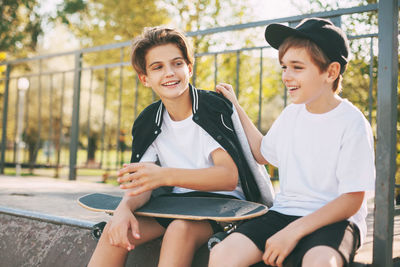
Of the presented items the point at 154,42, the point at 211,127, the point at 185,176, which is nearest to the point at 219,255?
the point at 185,176

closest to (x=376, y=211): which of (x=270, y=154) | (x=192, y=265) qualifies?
(x=270, y=154)

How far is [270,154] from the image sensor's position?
1787mm

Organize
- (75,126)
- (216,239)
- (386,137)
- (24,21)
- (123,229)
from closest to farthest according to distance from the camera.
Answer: (386,137) < (216,239) < (123,229) < (75,126) < (24,21)

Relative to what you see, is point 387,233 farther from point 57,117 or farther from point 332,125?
point 57,117

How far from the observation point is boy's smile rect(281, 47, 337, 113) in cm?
152

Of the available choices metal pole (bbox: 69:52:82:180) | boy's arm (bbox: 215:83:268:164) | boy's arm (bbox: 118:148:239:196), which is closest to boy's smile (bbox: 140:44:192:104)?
boy's arm (bbox: 215:83:268:164)

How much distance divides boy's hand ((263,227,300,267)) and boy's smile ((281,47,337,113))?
498 millimetres

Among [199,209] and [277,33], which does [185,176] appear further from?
[277,33]

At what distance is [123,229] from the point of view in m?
1.58

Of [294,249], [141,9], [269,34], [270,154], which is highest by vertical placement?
[141,9]

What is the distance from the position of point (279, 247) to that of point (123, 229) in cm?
60

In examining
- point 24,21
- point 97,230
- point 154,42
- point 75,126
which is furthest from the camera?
point 24,21

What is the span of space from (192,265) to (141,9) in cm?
994

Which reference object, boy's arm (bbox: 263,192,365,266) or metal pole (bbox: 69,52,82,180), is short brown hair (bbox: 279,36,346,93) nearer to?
boy's arm (bbox: 263,192,365,266)
